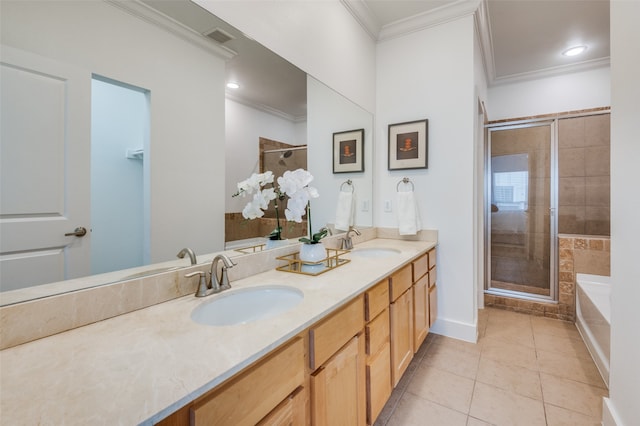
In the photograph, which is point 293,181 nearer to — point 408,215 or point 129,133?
point 129,133

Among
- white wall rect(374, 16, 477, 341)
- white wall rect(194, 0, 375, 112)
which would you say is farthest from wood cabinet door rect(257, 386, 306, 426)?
white wall rect(374, 16, 477, 341)

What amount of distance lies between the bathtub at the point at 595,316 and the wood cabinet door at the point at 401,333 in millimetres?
1237

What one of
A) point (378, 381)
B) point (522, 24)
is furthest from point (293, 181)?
point (522, 24)

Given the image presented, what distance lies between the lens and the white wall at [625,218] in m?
1.11

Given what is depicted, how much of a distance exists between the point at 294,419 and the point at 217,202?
85cm

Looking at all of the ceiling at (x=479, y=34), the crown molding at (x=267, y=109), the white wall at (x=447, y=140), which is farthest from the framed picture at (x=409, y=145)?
the crown molding at (x=267, y=109)

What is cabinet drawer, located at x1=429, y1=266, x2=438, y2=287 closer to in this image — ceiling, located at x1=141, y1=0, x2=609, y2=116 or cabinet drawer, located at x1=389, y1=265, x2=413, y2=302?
cabinet drawer, located at x1=389, y1=265, x2=413, y2=302

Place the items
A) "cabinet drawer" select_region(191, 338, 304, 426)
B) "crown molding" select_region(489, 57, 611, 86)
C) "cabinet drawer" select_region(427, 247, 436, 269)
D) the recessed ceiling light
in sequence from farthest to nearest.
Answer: "crown molding" select_region(489, 57, 611, 86) < the recessed ceiling light < "cabinet drawer" select_region(427, 247, 436, 269) < "cabinet drawer" select_region(191, 338, 304, 426)

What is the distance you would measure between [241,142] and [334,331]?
924mm

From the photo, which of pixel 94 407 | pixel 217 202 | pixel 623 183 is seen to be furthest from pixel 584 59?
pixel 94 407

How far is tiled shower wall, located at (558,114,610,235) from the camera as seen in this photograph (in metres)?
3.03

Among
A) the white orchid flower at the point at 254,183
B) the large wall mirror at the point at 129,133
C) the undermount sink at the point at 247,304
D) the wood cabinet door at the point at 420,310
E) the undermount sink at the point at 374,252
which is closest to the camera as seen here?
the large wall mirror at the point at 129,133

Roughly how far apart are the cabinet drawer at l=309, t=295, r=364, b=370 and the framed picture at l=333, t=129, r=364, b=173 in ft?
3.97

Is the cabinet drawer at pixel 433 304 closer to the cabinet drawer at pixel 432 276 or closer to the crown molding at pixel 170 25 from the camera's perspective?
the cabinet drawer at pixel 432 276
